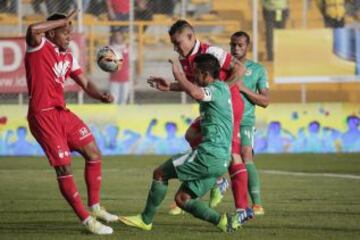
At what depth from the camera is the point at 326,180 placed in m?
18.0

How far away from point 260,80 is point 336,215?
203 cm

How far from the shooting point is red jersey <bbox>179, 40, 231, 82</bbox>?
11789 mm

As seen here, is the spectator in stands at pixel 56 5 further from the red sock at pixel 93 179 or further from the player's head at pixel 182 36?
the player's head at pixel 182 36

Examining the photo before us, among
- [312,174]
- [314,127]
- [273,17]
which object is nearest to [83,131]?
[312,174]

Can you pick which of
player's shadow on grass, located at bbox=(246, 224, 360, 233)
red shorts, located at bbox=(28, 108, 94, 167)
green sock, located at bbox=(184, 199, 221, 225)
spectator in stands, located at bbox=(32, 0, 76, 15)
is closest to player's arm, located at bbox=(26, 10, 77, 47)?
red shorts, located at bbox=(28, 108, 94, 167)

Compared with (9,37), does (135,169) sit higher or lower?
lower

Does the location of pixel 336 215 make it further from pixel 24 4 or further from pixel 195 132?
pixel 24 4

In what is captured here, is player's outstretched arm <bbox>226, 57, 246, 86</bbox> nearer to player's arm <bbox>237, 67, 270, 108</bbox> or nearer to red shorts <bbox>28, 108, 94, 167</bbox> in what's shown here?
player's arm <bbox>237, 67, 270, 108</bbox>

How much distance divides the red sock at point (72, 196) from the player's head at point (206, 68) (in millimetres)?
1715

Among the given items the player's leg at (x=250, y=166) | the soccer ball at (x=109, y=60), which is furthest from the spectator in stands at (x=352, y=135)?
the soccer ball at (x=109, y=60)

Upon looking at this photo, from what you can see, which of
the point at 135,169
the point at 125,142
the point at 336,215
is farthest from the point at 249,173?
the point at 125,142

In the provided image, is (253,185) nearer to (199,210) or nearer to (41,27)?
(199,210)

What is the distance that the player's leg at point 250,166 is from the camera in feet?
43.8

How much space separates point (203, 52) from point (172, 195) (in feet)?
15.5
